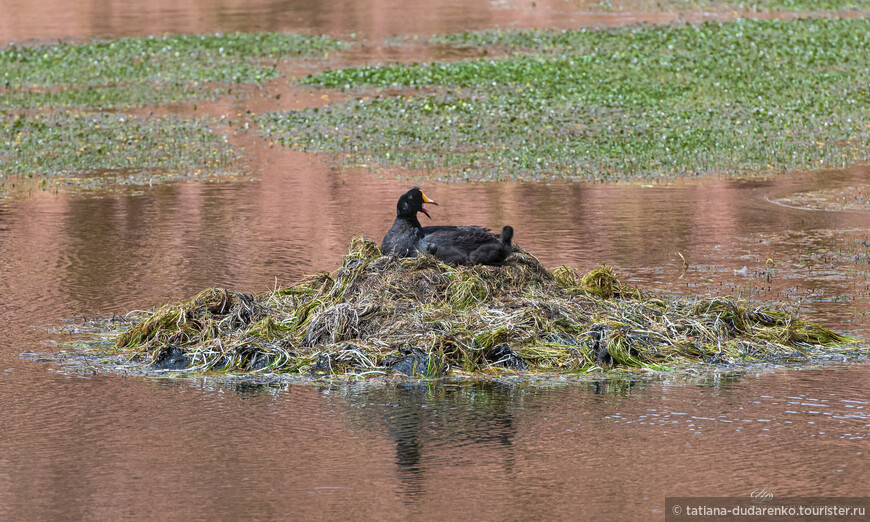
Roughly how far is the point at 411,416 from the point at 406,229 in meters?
3.35

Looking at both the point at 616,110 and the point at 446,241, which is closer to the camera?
the point at 446,241

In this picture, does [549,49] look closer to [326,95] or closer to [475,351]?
[326,95]

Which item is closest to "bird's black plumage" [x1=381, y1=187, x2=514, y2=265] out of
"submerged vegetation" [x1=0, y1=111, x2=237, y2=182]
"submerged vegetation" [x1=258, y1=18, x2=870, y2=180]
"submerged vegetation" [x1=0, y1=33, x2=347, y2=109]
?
"submerged vegetation" [x1=258, y1=18, x2=870, y2=180]

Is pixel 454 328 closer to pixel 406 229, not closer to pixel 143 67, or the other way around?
pixel 406 229

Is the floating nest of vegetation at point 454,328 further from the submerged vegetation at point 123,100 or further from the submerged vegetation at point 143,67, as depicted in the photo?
the submerged vegetation at point 143,67

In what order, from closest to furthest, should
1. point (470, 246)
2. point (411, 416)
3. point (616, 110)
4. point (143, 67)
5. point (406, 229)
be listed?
point (411, 416), point (470, 246), point (406, 229), point (616, 110), point (143, 67)

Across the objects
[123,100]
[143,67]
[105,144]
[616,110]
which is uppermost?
[143,67]

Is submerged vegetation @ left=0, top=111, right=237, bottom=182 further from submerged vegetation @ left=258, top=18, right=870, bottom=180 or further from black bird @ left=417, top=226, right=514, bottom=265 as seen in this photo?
black bird @ left=417, top=226, right=514, bottom=265

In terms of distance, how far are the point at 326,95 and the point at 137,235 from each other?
11.2 meters

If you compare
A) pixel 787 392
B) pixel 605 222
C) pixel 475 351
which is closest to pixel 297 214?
pixel 605 222

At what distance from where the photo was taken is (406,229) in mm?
12492

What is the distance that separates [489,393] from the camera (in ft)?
32.9

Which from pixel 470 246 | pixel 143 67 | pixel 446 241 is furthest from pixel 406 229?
pixel 143 67

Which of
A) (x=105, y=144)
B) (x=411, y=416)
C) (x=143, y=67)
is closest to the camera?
(x=411, y=416)
